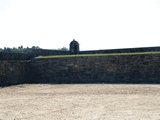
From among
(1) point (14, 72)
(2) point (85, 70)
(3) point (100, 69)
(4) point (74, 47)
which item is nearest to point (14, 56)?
(1) point (14, 72)

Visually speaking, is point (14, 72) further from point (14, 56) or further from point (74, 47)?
point (74, 47)

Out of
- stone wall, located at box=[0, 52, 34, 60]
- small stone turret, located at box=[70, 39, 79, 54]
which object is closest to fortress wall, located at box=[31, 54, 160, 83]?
stone wall, located at box=[0, 52, 34, 60]

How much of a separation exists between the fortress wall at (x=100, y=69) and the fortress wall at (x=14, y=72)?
643 mm

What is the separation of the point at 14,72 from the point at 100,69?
553 centimetres

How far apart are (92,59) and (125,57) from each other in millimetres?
2125

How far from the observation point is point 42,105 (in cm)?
677

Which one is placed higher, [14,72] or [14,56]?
[14,56]

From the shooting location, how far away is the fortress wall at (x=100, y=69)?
1316cm

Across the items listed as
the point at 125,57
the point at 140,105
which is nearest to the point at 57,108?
the point at 140,105

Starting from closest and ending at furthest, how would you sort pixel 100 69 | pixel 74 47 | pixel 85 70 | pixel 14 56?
pixel 100 69 < pixel 85 70 < pixel 14 56 < pixel 74 47

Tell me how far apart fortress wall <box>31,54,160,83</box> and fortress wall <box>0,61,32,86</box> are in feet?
2.11

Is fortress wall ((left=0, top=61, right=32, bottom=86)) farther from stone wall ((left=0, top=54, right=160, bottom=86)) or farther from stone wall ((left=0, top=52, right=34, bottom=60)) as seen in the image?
stone wall ((left=0, top=52, right=34, bottom=60))

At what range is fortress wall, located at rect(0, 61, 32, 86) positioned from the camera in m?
13.4

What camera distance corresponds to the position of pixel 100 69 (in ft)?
46.8
